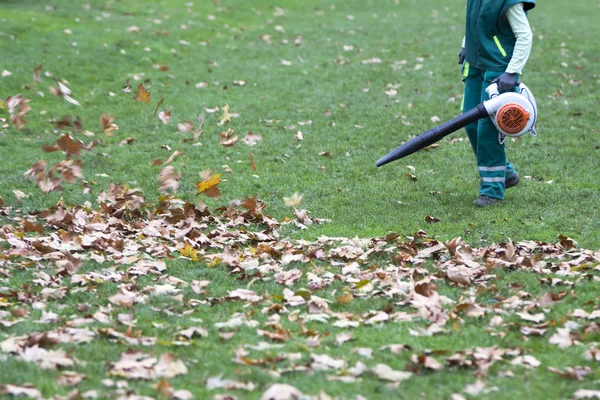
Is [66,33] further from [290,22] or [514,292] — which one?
[514,292]

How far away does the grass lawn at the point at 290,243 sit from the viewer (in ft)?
13.4

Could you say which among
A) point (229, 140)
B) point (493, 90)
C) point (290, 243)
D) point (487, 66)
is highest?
point (487, 66)

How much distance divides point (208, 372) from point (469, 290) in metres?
1.94

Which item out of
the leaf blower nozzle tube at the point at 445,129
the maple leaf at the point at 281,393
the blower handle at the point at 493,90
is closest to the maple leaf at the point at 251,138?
the leaf blower nozzle tube at the point at 445,129

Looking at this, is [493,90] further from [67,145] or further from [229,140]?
[67,145]

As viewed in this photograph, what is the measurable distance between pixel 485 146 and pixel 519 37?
1.00m

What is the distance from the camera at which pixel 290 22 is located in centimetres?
2062

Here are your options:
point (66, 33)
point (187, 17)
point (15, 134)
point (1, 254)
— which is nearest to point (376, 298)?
point (1, 254)

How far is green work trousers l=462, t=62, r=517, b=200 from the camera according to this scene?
7.36m

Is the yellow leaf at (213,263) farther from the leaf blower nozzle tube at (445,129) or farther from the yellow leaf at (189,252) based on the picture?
the leaf blower nozzle tube at (445,129)

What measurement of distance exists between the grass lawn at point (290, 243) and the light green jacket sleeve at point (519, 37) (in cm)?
127

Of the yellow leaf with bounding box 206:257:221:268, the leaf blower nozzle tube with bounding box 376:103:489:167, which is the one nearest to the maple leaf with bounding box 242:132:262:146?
the leaf blower nozzle tube with bounding box 376:103:489:167

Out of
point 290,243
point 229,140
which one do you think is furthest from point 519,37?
point 229,140

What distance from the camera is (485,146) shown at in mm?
7426
